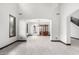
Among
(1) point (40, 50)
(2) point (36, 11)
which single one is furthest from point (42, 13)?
(1) point (40, 50)

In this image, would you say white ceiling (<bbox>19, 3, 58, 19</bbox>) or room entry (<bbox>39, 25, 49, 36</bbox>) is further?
room entry (<bbox>39, 25, 49, 36</bbox>)

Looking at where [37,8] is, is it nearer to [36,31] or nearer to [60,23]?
[60,23]

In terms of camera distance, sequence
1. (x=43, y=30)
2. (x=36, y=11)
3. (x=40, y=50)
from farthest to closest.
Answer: (x=43, y=30), (x=36, y=11), (x=40, y=50)

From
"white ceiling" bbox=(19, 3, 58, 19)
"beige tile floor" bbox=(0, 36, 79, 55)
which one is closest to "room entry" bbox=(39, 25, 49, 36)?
"white ceiling" bbox=(19, 3, 58, 19)

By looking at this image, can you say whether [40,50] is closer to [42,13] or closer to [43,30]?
[42,13]

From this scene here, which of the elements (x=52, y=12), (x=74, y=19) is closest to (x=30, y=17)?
(x=52, y=12)

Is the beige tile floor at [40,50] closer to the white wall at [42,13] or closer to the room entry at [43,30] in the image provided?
the white wall at [42,13]

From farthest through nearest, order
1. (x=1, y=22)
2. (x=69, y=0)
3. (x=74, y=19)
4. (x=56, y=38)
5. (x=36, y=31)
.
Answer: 1. (x=36, y=31)
2. (x=56, y=38)
3. (x=74, y=19)
4. (x=1, y=22)
5. (x=69, y=0)

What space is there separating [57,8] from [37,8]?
5.70 feet

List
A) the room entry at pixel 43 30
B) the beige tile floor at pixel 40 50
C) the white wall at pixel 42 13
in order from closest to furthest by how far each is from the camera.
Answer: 1. the beige tile floor at pixel 40 50
2. the white wall at pixel 42 13
3. the room entry at pixel 43 30

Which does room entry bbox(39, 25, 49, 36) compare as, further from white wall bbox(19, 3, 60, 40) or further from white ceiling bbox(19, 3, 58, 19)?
white ceiling bbox(19, 3, 58, 19)

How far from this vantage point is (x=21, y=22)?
10008mm

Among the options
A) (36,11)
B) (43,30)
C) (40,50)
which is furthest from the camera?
(43,30)

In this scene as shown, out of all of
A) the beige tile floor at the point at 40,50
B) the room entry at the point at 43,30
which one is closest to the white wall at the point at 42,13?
the beige tile floor at the point at 40,50
